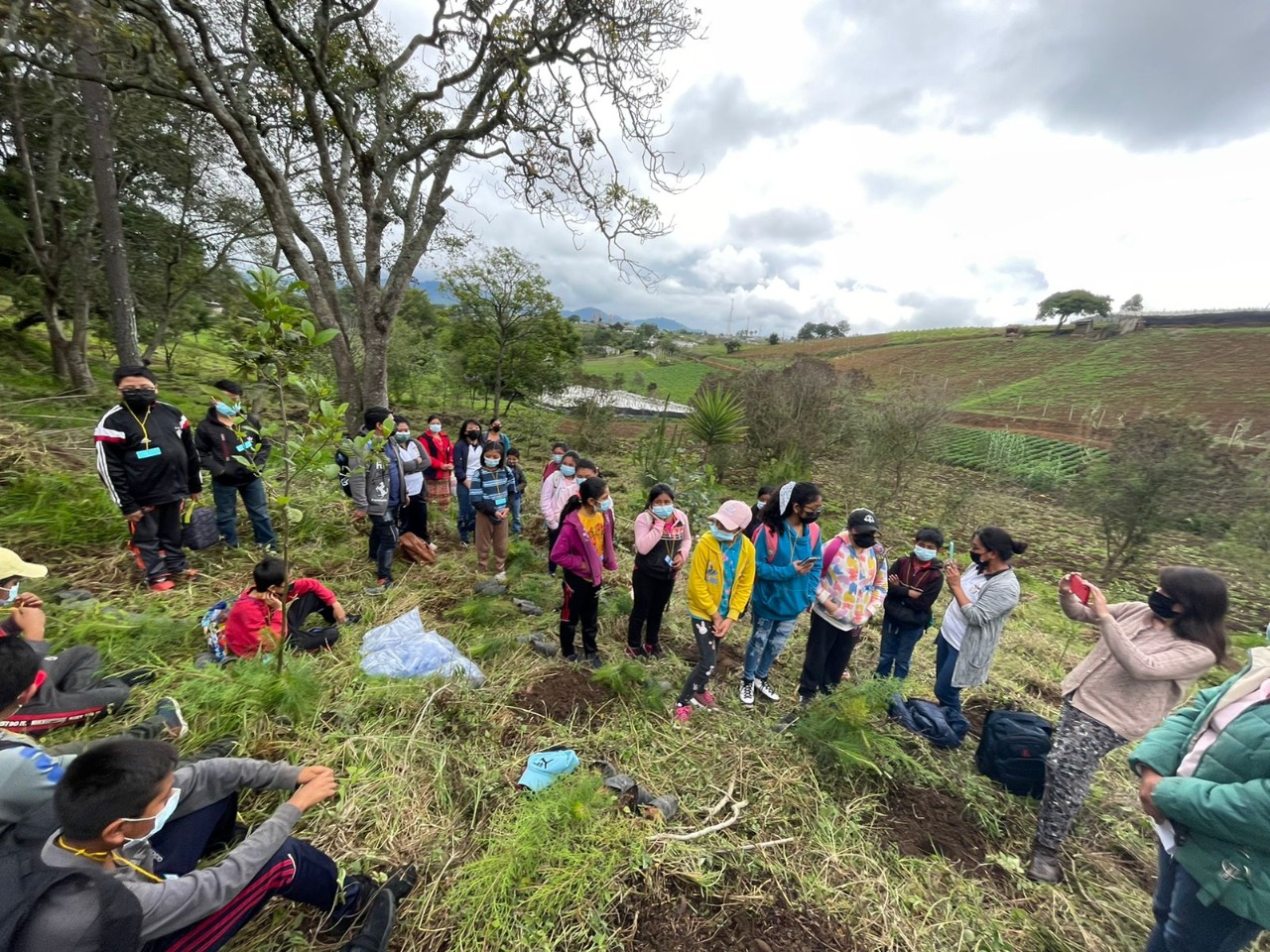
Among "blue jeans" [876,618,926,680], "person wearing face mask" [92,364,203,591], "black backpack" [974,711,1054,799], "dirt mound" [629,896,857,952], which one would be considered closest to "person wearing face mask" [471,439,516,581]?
"person wearing face mask" [92,364,203,591]

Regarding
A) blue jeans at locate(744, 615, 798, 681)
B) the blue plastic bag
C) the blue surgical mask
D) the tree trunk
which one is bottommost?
the blue plastic bag

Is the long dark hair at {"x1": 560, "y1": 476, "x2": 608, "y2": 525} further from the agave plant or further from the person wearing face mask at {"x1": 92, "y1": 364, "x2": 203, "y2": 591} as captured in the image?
the agave plant

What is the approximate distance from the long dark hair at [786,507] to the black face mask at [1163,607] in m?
1.69

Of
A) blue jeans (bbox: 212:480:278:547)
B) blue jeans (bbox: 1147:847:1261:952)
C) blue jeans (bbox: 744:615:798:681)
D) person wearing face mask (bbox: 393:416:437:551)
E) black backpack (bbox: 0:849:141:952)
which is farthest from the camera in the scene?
person wearing face mask (bbox: 393:416:437:551)

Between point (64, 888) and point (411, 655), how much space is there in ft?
7.59

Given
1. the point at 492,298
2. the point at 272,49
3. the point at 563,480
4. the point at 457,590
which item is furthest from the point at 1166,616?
the point at 492,298

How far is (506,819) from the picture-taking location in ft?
8.06

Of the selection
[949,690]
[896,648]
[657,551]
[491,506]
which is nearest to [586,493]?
[657,551]

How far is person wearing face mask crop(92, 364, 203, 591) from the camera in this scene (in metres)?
3.64

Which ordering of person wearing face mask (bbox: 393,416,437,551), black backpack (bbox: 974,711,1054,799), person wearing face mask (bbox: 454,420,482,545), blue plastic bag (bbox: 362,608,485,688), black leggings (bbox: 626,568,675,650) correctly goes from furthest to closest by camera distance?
1. person wearing face mask (bbox: 454,420,482,545)
2. person wearing face mask (bbox: 393,416,437,551)
3. black leggings (bbox: 626,568,675,650)
4. blue plastic bag (bbox: 362,608,485,688)
5. black backpack (bbox: 974,711,1054,799)

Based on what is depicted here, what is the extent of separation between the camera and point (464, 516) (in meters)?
6.29

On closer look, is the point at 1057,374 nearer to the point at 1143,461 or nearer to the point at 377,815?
the point at 1143,461

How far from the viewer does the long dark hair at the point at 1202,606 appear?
2.11 meters

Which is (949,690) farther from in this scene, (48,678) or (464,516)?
(48,678)
